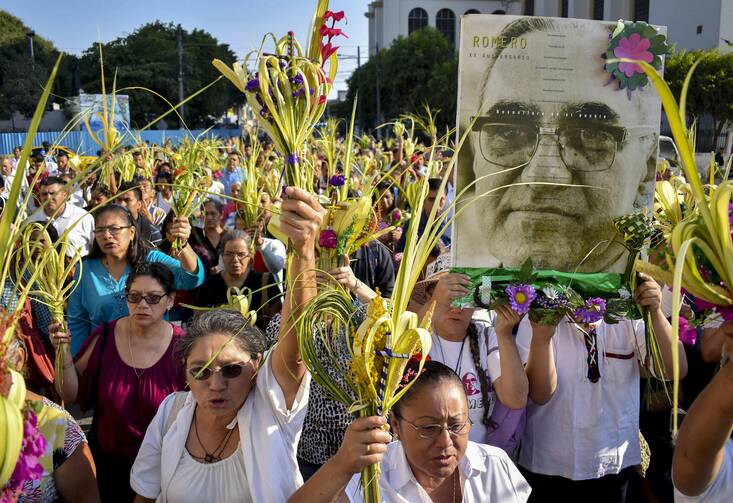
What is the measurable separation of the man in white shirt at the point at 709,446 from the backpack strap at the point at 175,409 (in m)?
1.72

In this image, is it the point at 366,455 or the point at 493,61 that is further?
the point at 493,61

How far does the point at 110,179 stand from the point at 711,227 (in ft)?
20.4

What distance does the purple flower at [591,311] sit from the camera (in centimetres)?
243

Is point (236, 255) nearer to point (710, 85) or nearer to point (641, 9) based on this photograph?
point (710, 85)

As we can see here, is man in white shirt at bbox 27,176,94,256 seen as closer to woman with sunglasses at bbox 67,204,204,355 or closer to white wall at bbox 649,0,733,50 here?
woman with sunglasses at bbox 67,204,204,355

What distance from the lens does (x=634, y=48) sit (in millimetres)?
2533

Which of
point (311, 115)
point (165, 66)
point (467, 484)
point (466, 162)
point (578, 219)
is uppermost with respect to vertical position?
point (165, 66)

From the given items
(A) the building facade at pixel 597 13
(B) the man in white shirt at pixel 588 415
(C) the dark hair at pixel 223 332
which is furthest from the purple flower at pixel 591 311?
(A) the building facade at pixel 597 13

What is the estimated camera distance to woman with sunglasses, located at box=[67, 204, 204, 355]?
408cm

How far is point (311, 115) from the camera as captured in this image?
225 cm

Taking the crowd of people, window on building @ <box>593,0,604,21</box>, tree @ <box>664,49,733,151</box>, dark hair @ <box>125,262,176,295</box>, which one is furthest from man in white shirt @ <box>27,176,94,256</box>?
window on building @ <box>593,0,604,21</box>

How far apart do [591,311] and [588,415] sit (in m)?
0.74

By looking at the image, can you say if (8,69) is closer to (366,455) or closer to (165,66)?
(165,66)

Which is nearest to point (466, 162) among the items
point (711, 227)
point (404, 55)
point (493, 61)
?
point (493, 61)
